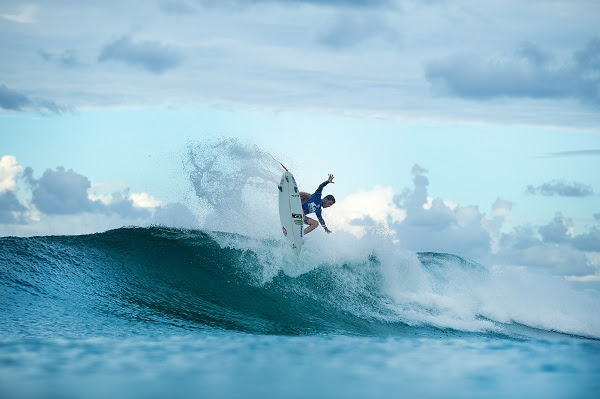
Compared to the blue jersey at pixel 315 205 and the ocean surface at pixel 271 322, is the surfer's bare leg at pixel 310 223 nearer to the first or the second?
the blue jersey at pixel 315 205

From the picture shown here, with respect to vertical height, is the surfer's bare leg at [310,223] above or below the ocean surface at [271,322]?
above

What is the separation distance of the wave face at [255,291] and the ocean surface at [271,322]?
4 centimetres

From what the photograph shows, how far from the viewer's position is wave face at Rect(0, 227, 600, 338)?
9352 mm

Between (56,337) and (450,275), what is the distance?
9730mm

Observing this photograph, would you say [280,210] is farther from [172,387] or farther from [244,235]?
[172,387]

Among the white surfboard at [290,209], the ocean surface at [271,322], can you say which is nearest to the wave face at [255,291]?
the ocean surface at [271,322]

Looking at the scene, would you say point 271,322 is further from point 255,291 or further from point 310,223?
point 310,223

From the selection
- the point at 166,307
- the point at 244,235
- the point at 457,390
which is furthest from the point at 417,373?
the point at 244,235

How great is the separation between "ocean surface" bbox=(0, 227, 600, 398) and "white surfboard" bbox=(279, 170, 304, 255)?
91cm

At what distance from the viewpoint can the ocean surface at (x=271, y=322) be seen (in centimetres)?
534

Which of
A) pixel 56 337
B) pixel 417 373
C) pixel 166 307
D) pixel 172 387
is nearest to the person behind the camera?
pixel 172 387

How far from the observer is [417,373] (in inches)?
224

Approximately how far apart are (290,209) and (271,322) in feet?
8.04

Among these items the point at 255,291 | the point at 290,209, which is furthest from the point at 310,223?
the point at 255,291
